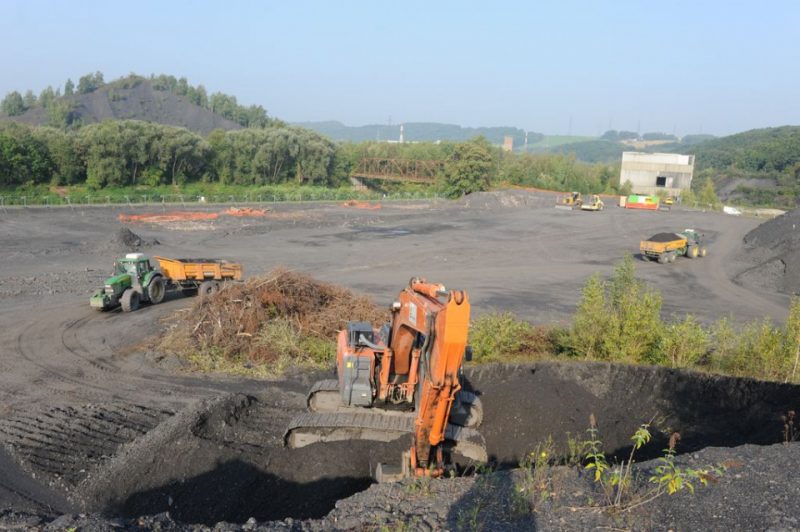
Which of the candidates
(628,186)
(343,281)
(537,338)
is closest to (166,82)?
(628,186)

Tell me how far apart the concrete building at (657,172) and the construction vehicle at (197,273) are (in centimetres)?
7314

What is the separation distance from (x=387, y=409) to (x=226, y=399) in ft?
11.0

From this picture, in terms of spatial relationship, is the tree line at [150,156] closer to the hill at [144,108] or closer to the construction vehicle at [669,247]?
the hill at [144,108]

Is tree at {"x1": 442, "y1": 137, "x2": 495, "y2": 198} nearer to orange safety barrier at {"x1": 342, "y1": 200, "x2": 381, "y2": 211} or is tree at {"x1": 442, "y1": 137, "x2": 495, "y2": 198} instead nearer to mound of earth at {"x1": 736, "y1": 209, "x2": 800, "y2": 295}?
orange safety barrier at {"x1": 342, "y1": 200, "x2": 381, "y2": 211}

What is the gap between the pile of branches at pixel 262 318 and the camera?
15.9 metres

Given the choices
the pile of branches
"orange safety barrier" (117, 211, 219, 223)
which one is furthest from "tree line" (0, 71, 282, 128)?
the pile of branches

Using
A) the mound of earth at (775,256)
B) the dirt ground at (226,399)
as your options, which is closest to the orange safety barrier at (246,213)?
the dirt ground at (226,399)

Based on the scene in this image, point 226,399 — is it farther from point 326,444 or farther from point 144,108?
point 144,108

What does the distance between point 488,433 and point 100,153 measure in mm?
54494

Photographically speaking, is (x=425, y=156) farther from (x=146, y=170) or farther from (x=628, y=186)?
(x=146, y=170)

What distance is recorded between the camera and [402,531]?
6617 millimetres

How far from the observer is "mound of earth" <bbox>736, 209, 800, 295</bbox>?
1147 inches

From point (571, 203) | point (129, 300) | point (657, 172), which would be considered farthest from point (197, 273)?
point (657, 172)

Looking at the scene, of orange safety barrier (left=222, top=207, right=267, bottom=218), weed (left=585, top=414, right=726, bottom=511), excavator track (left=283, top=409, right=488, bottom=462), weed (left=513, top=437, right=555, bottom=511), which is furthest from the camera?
orange safety barrier (left=222, top=207, right=267, bottom=218)
